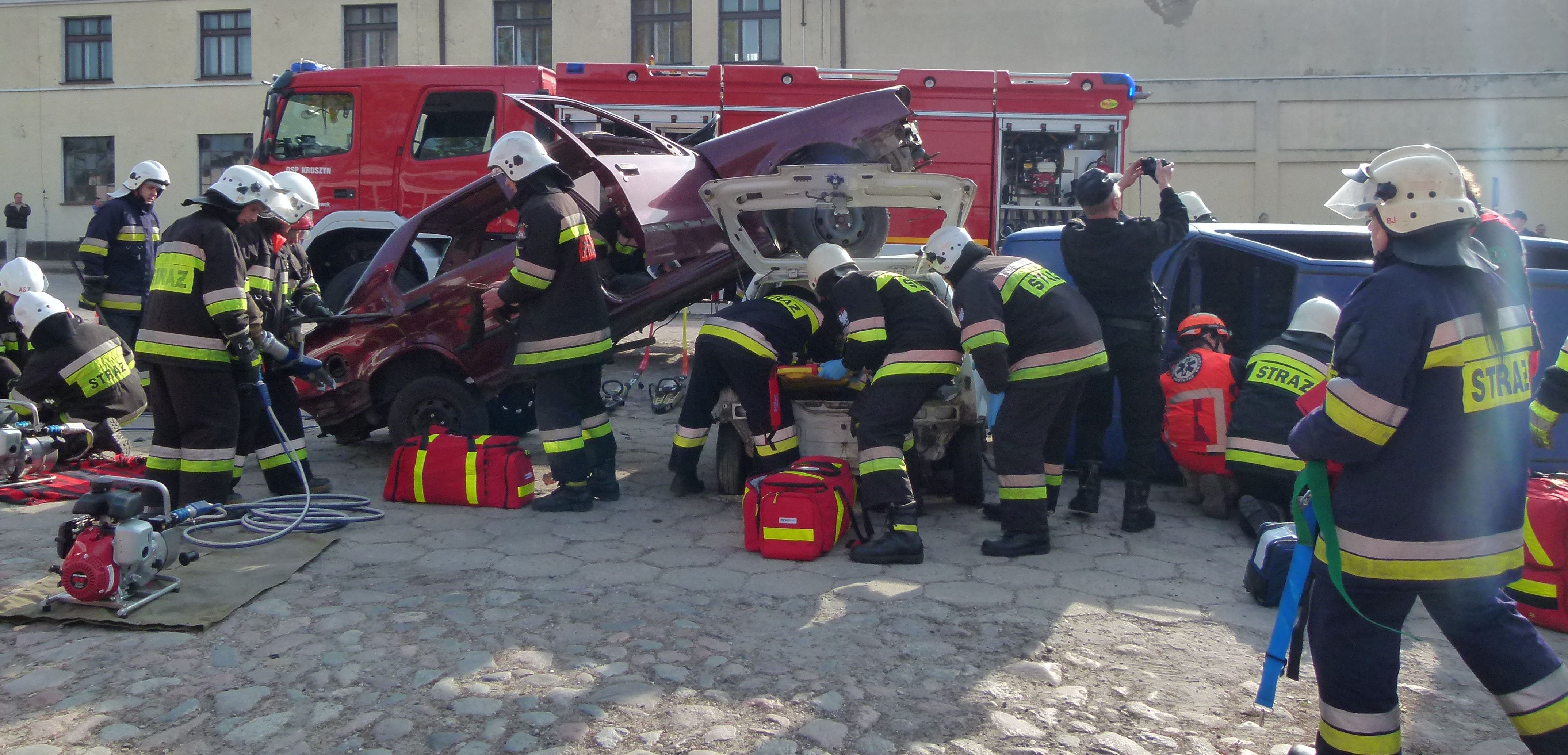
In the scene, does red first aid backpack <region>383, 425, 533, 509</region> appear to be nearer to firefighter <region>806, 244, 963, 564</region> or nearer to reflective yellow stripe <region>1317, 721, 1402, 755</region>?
firefighter <region>806, 244, 963, 564</region>

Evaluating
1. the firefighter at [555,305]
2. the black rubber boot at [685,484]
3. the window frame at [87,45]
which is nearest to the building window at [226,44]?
the window frame at [87,45]

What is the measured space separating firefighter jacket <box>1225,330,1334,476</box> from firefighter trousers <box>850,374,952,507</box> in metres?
1.46

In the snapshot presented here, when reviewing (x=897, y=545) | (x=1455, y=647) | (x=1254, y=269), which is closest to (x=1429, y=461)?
(x=1455, y=647)

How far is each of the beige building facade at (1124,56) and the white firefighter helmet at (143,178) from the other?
14856mm

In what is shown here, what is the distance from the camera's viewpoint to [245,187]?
543 cm

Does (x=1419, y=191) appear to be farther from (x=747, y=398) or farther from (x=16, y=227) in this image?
(x=16, y=227)

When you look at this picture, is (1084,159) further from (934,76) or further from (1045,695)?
(1045,695)

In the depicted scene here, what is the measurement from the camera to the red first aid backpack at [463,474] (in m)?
5.91

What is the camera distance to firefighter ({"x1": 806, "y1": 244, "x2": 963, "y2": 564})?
196 inches

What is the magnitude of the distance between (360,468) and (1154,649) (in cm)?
492

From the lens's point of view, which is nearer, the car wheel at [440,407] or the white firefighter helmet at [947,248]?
the white firefighter helmet at [947,248]

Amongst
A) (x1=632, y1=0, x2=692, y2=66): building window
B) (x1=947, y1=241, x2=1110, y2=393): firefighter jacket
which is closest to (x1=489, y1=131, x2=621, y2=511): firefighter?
(x1=947, y1=241, x2=1110, y2=393): firefighter jacket

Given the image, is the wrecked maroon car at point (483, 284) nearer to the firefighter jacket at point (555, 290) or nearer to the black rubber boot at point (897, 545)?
the firefighter jacket at point (555, 290)

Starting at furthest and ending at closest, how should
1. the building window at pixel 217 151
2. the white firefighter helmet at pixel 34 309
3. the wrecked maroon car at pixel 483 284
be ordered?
the building window at pixel 217 151, the wrecked maroon car at pixel 483 284, the white firefighter helmet at pixel 34 309
